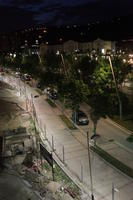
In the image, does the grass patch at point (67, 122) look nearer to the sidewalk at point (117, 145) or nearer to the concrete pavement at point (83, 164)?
the concrete pavement at point (83, 164)

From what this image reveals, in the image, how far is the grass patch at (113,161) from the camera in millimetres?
20748

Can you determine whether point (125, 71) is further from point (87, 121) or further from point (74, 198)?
point (74, 198)

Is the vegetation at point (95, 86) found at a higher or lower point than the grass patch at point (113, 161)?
higher

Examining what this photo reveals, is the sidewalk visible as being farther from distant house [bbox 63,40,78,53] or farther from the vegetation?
distant house [bbox 63,40,78,53]

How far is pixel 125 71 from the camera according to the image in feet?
145

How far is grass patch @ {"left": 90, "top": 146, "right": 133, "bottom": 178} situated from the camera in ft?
68.1

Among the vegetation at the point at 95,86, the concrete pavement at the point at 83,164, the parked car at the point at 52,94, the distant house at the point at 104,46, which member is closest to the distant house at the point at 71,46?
the distant house at the point at 104,46

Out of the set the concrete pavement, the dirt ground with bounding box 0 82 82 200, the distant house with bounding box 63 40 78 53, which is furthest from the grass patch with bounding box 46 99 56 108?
the distant house with bounding box 63 40 78 53

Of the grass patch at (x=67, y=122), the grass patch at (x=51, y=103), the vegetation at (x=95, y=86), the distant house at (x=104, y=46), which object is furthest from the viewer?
the distant house at (x=104, y=46)

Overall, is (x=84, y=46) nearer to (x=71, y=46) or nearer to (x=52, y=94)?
(x=71, y=46)

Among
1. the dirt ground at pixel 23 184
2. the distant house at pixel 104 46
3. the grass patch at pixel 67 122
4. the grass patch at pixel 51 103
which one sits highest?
the distant house at pixel 104 46

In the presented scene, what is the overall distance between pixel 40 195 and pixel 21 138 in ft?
36.6

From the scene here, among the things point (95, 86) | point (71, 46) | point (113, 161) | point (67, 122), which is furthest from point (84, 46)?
point (113, 161)

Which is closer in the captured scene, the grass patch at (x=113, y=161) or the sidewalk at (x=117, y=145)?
the grass patch at (x=113, y=161)
